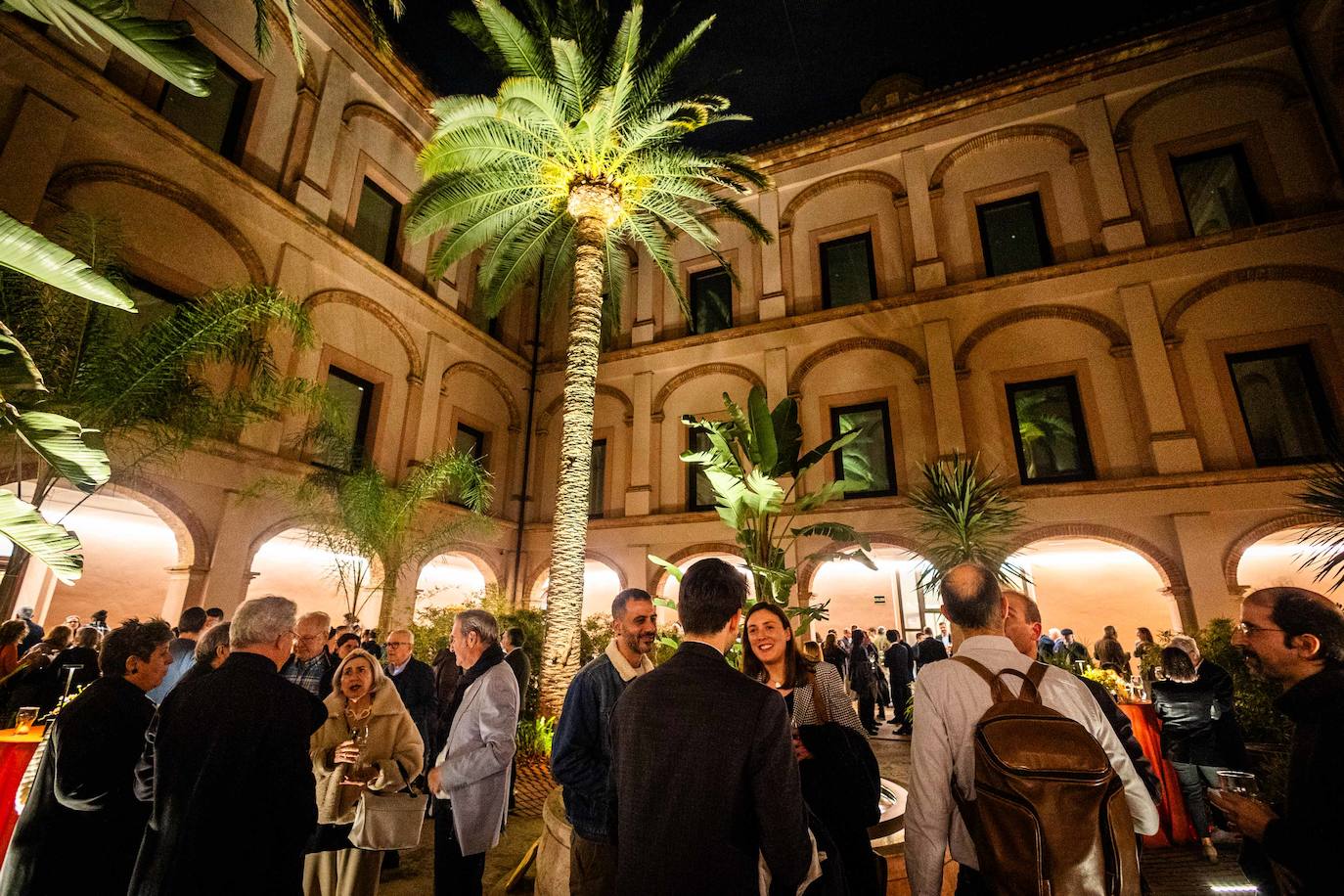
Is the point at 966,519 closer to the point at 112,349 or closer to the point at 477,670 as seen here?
the point at 477,670

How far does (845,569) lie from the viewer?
19.1m

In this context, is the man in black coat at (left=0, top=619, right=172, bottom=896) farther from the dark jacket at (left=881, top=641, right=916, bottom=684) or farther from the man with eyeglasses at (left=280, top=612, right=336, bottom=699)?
the dark jacket at (left=881, top=641, right=916, bottom=684)

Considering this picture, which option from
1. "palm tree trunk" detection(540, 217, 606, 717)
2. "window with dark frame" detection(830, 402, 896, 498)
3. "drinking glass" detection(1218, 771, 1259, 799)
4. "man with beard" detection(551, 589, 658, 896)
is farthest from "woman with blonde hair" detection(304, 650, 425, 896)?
"window with dark frame" detection(830, 402, 896, 498)

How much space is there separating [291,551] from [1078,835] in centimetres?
1767

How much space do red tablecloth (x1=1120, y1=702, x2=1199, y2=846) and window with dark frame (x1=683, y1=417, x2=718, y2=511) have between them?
10976mm

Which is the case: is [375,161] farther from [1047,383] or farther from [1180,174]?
[1180,174]

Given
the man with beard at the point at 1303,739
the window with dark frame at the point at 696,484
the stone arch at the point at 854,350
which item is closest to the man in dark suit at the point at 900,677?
the window with dark frame at the point at 696,484

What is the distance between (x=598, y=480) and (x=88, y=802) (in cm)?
1551

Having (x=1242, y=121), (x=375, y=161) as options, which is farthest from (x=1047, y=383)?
(x=375, y=161)

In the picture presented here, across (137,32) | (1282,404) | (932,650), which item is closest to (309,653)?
(137,32)

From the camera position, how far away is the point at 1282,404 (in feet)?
39.3

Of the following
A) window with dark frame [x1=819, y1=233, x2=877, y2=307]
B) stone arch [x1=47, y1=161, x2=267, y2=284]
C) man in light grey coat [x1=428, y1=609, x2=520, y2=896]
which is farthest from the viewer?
window with dark frame [x1=819, y1=233, x2=877, y2=307]

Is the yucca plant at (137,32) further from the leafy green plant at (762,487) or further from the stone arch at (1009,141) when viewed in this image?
the stone arch at (1009,141)

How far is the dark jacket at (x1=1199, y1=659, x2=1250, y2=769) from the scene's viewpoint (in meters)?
5.11
